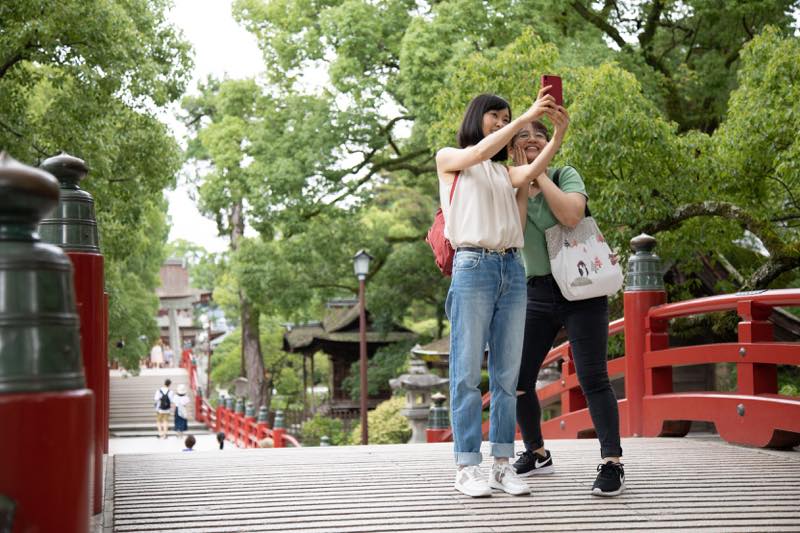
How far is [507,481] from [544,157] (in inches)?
55.5

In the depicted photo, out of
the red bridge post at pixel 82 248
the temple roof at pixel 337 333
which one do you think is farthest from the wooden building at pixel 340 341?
the red bridge post at pixel 82 248

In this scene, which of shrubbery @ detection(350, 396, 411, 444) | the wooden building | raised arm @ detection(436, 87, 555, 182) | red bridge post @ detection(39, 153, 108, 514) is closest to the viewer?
red bridge post @ detection(39, 153, 108, 514)

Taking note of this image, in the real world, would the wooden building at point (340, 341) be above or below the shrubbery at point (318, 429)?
above

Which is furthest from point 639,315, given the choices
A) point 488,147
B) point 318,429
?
point 318,429

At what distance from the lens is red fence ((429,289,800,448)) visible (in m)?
5.80

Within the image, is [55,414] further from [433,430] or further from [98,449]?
[433,430]

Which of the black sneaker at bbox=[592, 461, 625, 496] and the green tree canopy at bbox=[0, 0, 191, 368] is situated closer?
the black sneaker at bbox=[592, 461, 625, 496]

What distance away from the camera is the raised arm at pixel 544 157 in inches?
159

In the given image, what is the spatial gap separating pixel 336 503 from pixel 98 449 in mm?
985

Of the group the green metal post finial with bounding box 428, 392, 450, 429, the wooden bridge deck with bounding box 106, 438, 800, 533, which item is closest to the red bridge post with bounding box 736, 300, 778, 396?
the wooden bridge deck with bounding box 106, 438, 800, 533

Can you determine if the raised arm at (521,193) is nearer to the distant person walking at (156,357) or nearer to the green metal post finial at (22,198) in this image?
the green metal post finial at (22,198)

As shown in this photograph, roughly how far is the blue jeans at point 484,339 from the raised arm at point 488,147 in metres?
0.37

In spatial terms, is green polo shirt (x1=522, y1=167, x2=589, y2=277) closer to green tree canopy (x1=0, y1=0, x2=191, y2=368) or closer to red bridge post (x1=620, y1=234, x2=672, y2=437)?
red bridge post (x1=620, y1=234, x2=672, y2=437)

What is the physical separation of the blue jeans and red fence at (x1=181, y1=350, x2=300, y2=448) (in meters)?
11.0
